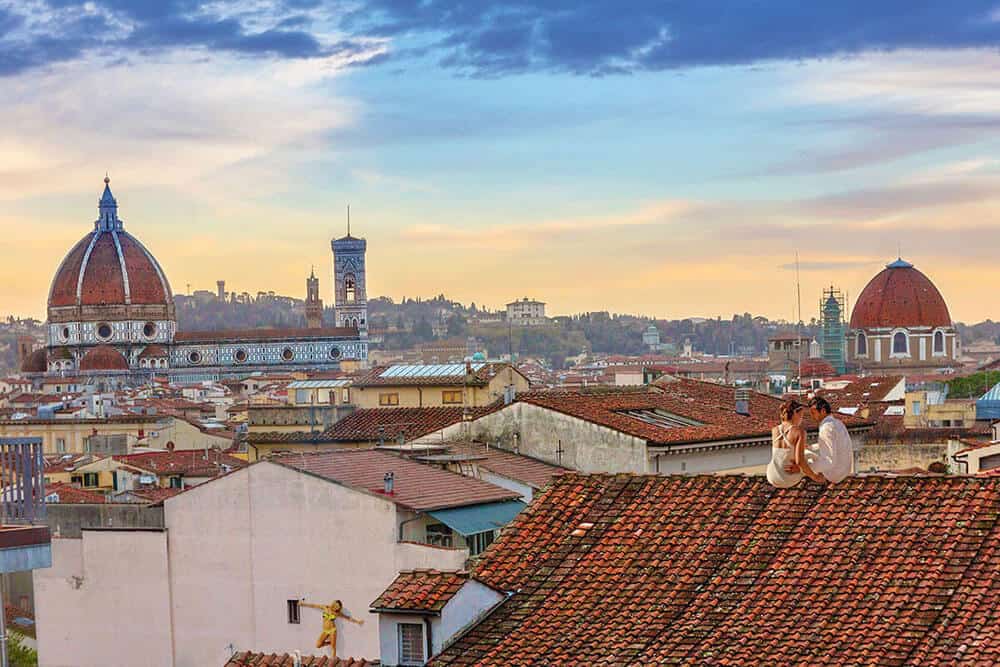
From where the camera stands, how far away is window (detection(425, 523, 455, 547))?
1912 centimetres

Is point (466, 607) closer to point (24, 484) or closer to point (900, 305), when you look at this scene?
point (24, 484)

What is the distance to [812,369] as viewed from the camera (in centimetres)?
10331

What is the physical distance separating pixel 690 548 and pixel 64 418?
56381 mm

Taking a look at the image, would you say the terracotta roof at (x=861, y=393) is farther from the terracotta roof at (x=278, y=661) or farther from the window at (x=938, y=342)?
the window at (x=938, y=342)

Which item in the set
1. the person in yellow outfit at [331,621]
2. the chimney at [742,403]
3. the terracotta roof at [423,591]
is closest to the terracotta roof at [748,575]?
the terracotta roof at [423,591]

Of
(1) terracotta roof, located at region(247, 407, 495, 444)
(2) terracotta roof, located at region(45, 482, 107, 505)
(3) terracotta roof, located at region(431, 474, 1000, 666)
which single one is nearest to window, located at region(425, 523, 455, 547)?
(3) terracotta roof, located at region(431, 474, 1000, 666)

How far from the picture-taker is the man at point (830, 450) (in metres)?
11.6

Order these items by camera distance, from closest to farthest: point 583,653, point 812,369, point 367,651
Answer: point 583,653, point 367,651, point 812,369

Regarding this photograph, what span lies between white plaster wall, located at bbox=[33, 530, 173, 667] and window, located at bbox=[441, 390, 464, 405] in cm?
1433

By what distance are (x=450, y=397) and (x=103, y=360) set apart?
5257 inches

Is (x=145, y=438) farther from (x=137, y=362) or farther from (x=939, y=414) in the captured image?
(x=137, y=362)

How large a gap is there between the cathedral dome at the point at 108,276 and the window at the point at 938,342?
65.6m

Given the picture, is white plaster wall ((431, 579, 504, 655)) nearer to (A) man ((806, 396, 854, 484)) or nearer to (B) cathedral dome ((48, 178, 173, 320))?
(A) man ((806, 396, 854, 484))

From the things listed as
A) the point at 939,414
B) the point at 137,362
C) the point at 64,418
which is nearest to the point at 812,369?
the point at 64,418
